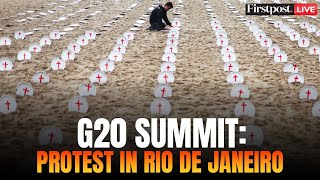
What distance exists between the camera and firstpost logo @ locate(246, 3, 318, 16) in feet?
59.1

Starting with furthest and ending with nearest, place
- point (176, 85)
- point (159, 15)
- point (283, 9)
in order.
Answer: point (283, 9) < point (159, 15) < point (176, 85)

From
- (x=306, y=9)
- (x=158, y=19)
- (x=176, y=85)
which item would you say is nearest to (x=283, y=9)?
(x=306, y=9)

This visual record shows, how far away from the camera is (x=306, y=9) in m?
19.0

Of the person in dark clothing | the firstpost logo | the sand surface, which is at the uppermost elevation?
the firstpost logo

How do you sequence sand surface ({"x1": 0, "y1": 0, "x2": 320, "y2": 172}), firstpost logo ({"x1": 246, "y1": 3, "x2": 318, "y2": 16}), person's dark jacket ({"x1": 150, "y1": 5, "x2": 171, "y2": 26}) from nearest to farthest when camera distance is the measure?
sand surface ({"x1": 0, "y1": 0, "x2": 320, "y2": 172}), person's dark jacket ({"x1": 150, "y1": 5, "x2": 171, "y2": 26}), firstpost logo ({"x1": 246, "y1": 3, "x2": 318, "y2": 16})

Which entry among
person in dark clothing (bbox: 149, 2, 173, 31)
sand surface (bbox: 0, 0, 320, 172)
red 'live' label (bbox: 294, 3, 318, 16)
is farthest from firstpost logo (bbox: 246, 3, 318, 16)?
person in dark clothing (bbox: 149, 2, 173, 31)

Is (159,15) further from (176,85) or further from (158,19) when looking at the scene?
(176,85)

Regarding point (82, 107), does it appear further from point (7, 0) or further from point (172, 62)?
point (7, 0)

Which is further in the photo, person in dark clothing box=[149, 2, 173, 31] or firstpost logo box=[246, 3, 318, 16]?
firstpost logo box=[246, 3, 318, 16]

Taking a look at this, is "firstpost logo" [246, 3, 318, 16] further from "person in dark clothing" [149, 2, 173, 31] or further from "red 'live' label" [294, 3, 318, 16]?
"person in dark clothing" [149, 2, 173, 31]

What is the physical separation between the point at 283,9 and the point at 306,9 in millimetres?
1228

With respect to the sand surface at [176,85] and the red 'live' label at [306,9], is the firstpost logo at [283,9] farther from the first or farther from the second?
the sand surface at [176,85]

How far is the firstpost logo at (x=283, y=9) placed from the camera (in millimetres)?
18022

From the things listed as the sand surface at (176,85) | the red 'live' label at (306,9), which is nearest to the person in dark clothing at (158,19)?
the sand surface at (176,85)
